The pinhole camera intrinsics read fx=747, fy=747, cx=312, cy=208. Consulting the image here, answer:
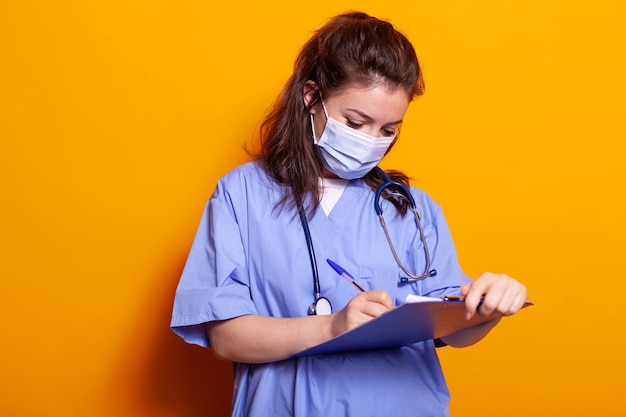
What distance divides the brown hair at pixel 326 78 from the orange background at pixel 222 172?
34 cm

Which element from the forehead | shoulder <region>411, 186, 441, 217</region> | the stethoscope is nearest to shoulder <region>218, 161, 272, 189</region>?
the stethoscope

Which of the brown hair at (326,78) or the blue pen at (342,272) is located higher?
the brown hair at (326,78)

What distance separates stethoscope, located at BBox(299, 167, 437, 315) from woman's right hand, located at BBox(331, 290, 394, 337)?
0.16m

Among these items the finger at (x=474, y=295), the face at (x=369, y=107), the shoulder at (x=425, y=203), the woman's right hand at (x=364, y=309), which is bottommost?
the woman's right hand at (x=364, y=309)

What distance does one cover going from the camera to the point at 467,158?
6.62 ft

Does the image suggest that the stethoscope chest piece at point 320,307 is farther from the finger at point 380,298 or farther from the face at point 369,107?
the face at point 369,107

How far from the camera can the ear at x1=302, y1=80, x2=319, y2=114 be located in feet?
5.12

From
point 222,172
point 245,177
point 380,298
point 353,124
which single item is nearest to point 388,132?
point 353,124

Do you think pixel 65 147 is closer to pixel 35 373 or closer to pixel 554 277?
pixel 35 373

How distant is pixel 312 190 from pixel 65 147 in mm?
672

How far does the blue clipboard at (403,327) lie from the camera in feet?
3.47

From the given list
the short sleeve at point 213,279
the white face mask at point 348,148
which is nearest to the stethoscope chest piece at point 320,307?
the short sleeve at point 213,279

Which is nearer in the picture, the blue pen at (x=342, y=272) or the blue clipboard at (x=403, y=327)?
the blue clipboard at (x=403, y=327)

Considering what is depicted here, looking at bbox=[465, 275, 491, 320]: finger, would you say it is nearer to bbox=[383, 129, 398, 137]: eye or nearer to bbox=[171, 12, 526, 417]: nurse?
bbox=[171, 12, 526, 417]: nurse
